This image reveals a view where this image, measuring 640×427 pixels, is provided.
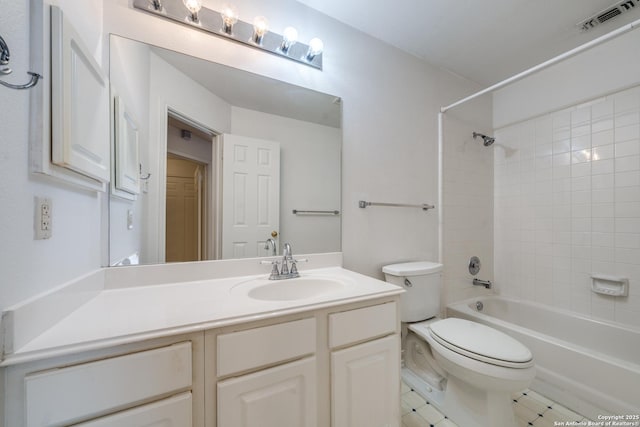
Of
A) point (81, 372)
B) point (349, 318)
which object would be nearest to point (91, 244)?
point (81, 372)

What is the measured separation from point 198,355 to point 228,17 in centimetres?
145

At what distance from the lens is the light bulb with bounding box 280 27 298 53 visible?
1284 millimetres

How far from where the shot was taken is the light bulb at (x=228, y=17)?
117 centimetres

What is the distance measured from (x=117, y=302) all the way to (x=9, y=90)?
66 centimetres

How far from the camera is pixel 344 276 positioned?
126 centimetres

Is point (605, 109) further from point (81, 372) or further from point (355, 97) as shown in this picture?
point (81, 372)

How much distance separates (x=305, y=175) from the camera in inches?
56.7

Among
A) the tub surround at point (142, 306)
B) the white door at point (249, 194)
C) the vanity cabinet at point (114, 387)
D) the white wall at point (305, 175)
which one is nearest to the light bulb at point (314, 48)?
the white wall at point (305, 175)

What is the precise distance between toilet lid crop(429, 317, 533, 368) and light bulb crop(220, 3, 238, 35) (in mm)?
1927

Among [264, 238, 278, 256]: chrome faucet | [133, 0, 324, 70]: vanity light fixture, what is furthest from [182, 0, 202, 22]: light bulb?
[264, 238, 278, 256]: chrome faucet

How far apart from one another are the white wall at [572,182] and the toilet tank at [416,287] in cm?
111

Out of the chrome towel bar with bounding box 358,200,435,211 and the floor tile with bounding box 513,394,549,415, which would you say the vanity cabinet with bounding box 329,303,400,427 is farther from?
the floor tile with bounding box 513,394,549,415

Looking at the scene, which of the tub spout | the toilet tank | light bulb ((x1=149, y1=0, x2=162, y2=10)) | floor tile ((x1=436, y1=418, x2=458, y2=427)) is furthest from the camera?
the tub spout

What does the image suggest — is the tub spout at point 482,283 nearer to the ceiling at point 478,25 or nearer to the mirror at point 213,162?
the mirror at point 213,162
